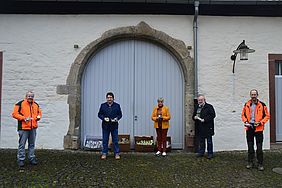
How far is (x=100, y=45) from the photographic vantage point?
8406 mm

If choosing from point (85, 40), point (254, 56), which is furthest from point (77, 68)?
point (254, 56)

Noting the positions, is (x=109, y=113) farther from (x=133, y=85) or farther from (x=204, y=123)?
(x=204, y=123)

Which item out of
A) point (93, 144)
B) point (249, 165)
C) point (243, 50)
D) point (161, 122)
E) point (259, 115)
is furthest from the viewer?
point (93, 144)

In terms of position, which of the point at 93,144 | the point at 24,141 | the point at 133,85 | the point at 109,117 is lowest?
the point at 93,144

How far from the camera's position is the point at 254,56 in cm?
839

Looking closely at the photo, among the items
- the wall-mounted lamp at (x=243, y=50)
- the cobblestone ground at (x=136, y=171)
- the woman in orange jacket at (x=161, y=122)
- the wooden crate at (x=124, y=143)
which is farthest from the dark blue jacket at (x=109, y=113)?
the wall-mounted lamp at (x=243, y=50)

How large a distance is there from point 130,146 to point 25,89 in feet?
10.6

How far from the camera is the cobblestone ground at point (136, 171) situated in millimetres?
5402

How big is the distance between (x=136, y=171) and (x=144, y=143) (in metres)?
2.08

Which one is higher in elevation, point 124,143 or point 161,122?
point 161,122

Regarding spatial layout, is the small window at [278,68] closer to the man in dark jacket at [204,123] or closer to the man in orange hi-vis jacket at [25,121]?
the man in dark jacket at [204,123]

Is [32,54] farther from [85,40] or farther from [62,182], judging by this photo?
[62,182]

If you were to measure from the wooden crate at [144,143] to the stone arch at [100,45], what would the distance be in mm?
939

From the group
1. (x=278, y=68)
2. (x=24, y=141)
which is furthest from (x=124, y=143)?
(x=278, y=68)
